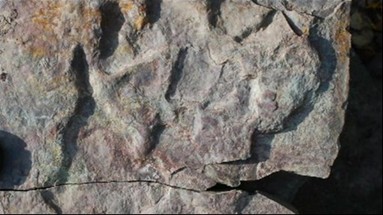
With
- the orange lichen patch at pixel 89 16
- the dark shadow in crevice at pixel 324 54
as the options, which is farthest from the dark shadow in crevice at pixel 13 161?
the dark shadow in crevice at pixel 324 54

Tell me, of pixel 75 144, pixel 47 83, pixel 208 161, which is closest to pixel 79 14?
pixel 47 83

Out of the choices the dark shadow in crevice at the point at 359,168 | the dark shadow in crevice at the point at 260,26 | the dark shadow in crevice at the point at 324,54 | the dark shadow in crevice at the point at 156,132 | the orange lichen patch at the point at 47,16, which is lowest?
the dark shadow in crevice at the point at 359,168

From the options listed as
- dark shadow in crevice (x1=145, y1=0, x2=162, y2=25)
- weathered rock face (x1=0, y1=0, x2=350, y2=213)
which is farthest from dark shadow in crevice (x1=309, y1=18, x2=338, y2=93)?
dark shadow in crevice (x1=145, y1=0, x2=162, y2=25)

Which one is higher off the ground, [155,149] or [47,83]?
[47,83]

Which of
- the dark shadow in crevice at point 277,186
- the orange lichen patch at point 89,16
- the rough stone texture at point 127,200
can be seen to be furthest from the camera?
the dark shadow in crevice at point 277,186

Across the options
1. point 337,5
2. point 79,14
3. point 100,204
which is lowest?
point 100,204

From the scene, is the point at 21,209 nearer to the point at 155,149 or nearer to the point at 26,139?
the point at 26,139

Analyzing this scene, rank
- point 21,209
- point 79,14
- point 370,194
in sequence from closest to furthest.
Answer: point 79,14, point 21,209, point 370,194

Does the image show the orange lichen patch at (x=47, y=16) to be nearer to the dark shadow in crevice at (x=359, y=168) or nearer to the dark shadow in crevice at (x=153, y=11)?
the dark shadow in crevice at (x=153, y=11)
